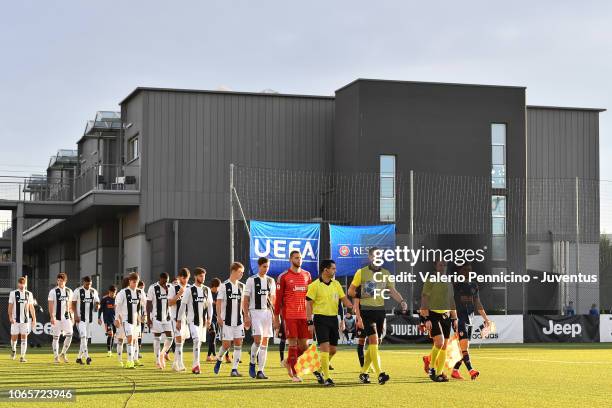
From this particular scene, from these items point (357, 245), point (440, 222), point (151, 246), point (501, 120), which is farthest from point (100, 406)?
point (501, 120)

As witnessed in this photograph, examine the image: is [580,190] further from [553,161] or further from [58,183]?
[58,183]

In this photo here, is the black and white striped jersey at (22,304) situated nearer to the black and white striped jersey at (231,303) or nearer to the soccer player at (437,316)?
the black and white striped jersey at (231,303)

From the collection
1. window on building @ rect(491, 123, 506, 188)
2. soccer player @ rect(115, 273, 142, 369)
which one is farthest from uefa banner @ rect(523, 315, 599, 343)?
soccer player @ rect(115, 273, 142, 369)

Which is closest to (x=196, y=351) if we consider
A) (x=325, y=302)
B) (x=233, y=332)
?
(x=233, y=332)

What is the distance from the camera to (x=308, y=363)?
59.7 ft

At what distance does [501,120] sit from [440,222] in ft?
23.6

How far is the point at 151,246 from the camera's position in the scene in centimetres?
4422

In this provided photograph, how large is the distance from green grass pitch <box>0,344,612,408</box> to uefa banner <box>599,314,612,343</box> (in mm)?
12721

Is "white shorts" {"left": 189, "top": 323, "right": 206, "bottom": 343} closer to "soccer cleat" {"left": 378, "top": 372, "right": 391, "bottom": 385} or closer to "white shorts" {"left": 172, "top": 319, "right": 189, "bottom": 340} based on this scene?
"white shorts" {"left": 172, "top": 319, "right": 189, "bottom": 340}

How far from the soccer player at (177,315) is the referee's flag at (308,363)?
3907 mm

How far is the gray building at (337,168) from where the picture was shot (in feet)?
136

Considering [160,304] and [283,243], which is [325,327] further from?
[283,243]

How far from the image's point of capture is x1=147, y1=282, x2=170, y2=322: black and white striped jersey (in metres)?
23.3

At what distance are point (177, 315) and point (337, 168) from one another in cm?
2506
